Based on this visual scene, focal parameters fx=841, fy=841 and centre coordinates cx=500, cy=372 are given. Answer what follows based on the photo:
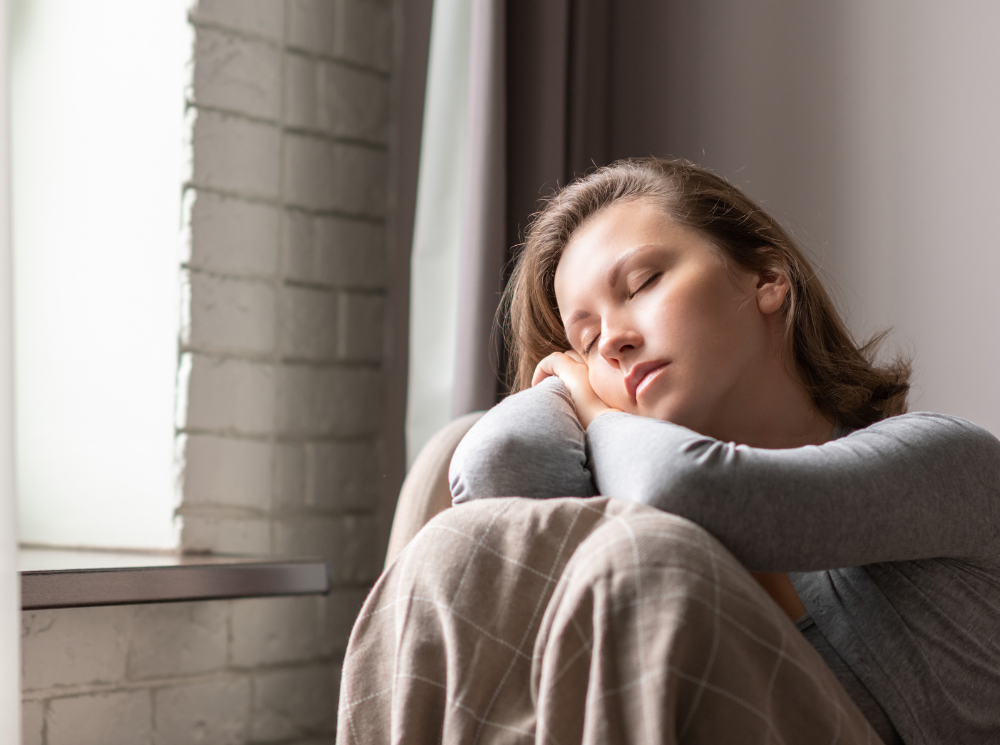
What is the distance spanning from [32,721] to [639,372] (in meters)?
1.03

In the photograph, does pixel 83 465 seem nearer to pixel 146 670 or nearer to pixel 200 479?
pixel 200 479

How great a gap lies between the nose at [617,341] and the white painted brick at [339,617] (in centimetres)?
98

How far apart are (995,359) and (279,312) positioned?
1.16m

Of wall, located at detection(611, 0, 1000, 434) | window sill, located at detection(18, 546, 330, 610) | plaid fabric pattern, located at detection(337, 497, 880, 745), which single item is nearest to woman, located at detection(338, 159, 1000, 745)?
plaid fabric pattern, located at detection(337, 497, 880, 745)

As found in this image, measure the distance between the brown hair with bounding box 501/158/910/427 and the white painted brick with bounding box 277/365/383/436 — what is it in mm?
719

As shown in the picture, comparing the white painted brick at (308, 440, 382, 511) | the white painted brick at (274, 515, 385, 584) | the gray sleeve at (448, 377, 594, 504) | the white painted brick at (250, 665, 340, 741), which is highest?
the gray sleeve at (448, 377, 594, 504)

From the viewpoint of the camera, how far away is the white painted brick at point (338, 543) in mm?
1542

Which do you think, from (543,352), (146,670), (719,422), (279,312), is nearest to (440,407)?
(279,312)

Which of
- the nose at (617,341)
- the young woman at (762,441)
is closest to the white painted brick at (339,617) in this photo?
the young woman at (762,441)

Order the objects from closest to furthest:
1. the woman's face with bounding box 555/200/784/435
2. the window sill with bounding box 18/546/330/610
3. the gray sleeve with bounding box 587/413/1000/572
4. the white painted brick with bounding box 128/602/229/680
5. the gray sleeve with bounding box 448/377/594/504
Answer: the gray sleeve with bounding box 587/413/1000/572 → the gray sleeve with bounding box 448/377/594/504 → the woman's face with bounding box 555/200/784/435 → the window sill with bounding box 18/546/330/610 → the white painted brick with bounding box 128/602/229/680

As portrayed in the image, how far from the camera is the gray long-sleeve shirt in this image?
562mm

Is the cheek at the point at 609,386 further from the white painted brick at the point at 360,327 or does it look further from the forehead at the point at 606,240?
the white painted brick at the point at 360,327

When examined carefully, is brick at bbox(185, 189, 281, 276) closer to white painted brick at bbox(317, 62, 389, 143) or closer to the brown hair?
white painted brick at bbox(317, 62, 389, 143)

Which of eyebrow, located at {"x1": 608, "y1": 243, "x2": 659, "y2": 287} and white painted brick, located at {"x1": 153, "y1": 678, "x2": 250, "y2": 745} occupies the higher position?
eyebrow, located at {"x1": 608, "y1": 243, "x2": 659, "y2": 287}
